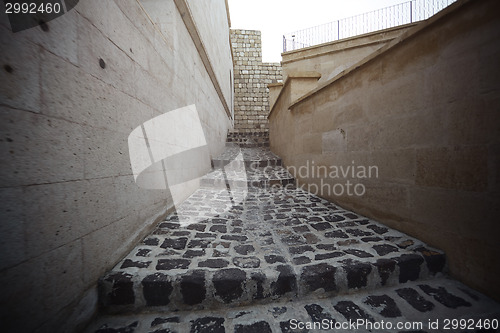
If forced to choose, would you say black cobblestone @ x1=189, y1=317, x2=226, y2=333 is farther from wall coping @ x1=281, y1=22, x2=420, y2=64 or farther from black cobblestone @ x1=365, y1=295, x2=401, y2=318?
wall coping @ x1=281, y1=22, x2=420, y2=64

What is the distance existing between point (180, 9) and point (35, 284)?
3976 millimetres

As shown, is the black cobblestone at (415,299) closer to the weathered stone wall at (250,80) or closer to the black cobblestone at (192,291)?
the black cobblestone at (192,291)

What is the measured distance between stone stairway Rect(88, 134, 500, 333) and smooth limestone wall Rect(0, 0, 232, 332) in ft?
0.93

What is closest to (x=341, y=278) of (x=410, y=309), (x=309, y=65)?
(x=410, y=309)

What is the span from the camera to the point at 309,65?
7.91 metres

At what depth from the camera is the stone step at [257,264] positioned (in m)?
1.39

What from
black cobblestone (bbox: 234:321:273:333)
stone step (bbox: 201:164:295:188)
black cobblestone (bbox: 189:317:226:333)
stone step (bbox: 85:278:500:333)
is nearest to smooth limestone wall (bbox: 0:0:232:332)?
stone step (bbox: 85:278:500:333)

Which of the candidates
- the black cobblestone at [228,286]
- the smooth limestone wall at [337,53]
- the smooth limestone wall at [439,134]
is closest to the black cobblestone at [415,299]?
the smooth limestone wall at [439,134]

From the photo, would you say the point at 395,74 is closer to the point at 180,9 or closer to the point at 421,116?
the point at 421,116

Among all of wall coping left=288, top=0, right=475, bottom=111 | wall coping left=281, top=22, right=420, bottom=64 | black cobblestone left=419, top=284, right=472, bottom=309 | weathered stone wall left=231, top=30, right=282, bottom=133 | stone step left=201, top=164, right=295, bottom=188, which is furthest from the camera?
weathered stone wall left=231, top=30, right=282, bottom=133

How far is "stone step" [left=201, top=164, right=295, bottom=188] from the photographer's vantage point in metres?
4.34

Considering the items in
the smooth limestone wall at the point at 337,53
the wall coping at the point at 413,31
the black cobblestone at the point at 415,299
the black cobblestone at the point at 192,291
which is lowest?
the black cobblestone at the point at 415,299

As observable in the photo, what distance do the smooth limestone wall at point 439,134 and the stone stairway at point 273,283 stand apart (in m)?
0.27

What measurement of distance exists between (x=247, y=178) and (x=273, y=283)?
126 inches
